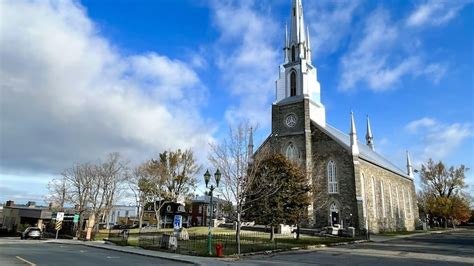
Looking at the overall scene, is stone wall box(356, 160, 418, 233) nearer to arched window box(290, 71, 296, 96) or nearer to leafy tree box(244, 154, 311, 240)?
arched window box(290, 71, 296, 96)

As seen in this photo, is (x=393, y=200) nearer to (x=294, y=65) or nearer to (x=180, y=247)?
(x=294, y=65)

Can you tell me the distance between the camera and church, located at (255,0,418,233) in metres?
41.6

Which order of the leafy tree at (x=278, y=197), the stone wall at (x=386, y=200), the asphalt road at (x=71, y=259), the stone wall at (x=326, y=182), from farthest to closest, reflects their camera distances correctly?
the stone wall at (x=386, y=200), the stone wall at (x=326, y=182), the leafy tree at (x=278, y=197), the asphalt road at (x=71, y=259)

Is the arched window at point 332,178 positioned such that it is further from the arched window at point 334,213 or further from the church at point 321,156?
the arched window at point 334,213

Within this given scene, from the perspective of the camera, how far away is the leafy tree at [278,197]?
86.1 ft

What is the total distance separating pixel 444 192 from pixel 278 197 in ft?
204

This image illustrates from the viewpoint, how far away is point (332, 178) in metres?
43.7

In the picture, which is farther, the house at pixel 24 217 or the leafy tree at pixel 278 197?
the house at pixel 24 217

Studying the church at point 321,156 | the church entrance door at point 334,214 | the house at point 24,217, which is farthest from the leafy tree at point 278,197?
the house at point 24,217

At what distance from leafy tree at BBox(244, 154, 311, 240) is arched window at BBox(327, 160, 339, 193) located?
1594cm

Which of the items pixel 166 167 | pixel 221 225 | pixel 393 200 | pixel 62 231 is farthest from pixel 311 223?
pixel 62 231

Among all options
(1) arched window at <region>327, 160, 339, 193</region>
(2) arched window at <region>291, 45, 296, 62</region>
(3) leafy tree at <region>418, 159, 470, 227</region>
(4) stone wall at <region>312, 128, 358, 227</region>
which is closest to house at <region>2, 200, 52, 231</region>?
(4) stone wall at <region>312, 128, 358, 227</region>

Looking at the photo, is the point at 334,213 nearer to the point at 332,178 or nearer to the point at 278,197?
the point at 332,178

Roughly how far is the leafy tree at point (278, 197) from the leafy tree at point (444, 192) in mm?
53937
